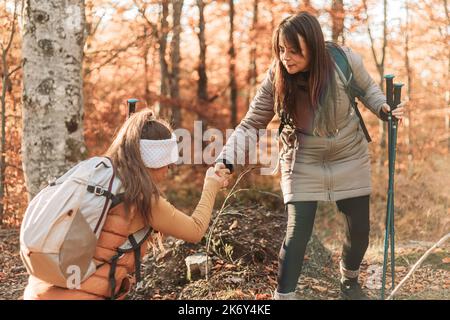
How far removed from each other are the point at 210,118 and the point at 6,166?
7708 mm

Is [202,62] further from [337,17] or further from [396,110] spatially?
[396,110]

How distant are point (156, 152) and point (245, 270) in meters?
1.61

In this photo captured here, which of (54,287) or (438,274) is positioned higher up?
(54,287)

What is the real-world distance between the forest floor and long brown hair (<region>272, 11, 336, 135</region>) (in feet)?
4.08

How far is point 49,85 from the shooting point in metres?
4.27

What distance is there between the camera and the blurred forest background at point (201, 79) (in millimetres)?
4371

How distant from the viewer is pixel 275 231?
446 cm

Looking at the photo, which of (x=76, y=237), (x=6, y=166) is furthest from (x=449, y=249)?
(x=6, y=166)

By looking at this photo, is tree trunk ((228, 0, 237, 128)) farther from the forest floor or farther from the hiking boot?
the hiking boot

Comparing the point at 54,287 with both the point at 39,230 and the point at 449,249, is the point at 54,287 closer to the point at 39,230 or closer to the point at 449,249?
the point at 39,230

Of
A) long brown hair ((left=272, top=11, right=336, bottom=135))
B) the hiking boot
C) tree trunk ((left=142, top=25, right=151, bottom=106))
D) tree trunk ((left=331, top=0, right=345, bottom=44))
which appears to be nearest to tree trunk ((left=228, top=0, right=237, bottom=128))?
tree trunk ((left=142, top=25, right=151, bottom=106))

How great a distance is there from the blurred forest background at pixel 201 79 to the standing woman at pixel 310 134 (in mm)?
2072

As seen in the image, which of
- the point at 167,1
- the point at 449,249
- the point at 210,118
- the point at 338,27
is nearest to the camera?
the point at 449,249

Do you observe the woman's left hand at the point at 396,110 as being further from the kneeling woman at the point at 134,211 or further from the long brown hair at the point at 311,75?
the kneeling woman at the point at 134,211
